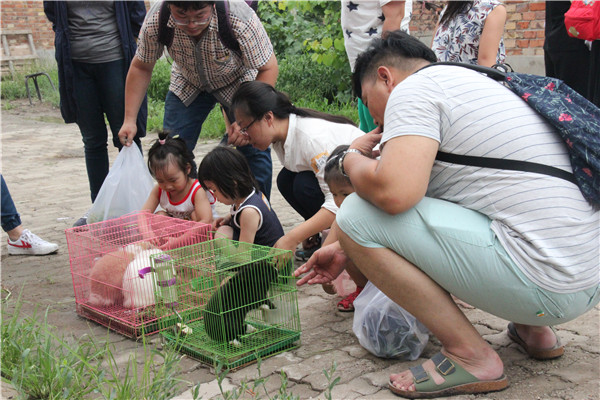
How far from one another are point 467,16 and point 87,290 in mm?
2470

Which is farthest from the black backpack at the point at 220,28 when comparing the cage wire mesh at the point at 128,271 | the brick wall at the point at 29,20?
the brick wall at the point at 29,20

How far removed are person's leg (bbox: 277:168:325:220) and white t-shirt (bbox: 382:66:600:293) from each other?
1468mm

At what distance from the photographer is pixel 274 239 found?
140 inches

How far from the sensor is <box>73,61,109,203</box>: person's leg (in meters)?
4.52

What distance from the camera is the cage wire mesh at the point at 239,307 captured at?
2693 millimetres

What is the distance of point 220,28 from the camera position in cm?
372

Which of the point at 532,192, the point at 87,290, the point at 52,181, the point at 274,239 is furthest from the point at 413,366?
the point at 52,181

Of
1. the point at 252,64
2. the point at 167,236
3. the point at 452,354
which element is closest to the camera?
the point at 452,354

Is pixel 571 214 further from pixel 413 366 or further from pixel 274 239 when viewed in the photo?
pixel 274 239

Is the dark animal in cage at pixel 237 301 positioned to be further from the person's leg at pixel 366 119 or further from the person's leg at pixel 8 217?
the person's leg at pixel 8 217

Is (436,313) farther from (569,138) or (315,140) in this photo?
(315,140)

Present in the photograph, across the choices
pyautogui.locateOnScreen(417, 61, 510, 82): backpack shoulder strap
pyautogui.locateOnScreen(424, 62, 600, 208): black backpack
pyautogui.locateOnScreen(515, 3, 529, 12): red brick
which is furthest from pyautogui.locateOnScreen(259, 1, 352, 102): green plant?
pyautogui.locateOnScreen(424, 62, 600, 208): black backpack

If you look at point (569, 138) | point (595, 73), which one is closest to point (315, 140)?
point (569, 138)

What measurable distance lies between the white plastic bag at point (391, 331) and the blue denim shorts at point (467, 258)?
0.37 meters
